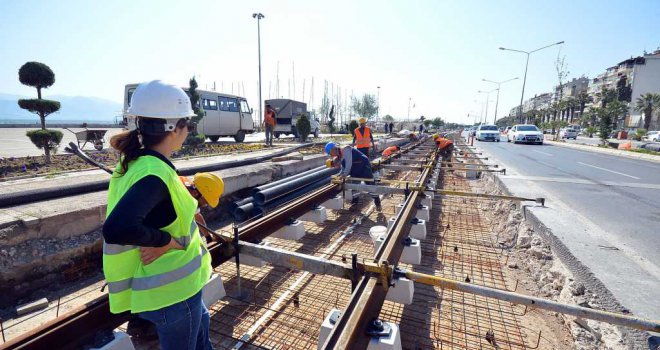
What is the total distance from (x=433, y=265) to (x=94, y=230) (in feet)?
13.8

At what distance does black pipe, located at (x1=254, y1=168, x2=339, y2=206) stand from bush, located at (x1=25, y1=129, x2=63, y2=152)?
7.41 m

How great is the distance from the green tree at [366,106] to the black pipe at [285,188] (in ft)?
212

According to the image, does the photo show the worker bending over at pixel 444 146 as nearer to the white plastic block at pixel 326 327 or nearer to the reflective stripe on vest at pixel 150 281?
the white plastic block at pixel 326 327

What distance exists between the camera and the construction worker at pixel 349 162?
6.22 metres

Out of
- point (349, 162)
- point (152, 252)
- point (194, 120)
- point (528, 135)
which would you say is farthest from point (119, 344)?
point (528, 135)

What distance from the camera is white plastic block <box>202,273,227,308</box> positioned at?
8.50 feet

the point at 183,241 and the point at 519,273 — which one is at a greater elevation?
the point at 183,241

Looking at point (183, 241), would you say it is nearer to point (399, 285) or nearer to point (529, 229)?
point (399, 285)

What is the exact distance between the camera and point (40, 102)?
27.9ft

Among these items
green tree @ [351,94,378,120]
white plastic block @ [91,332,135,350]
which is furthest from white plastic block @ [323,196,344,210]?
green tree @ [351,94,378,120]

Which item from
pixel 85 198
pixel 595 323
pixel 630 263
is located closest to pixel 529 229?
pixel 630 263

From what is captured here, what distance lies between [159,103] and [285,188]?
375 centimetres

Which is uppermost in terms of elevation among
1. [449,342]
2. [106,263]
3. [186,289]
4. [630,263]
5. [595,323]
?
[106,263]

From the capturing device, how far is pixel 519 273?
3896mm
